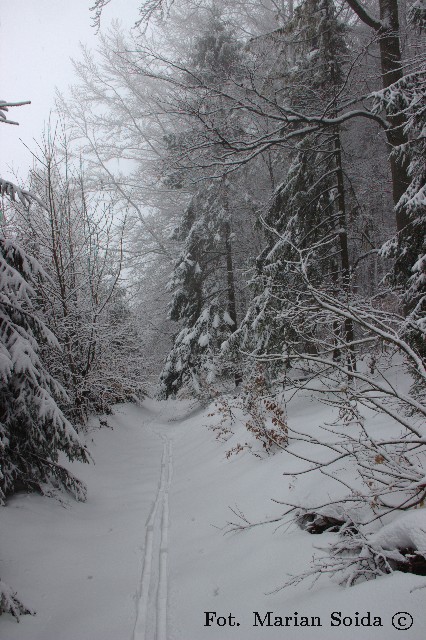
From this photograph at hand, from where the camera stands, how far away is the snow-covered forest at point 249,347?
3.82m

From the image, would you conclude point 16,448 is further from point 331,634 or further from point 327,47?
point 327,47

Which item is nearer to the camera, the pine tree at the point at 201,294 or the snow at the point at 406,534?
the snow at the point at 406,534

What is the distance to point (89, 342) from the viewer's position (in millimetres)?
10805

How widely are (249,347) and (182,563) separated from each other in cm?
617

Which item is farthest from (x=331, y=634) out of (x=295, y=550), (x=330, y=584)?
(x=295, y=550)

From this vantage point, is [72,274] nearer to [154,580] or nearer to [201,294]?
[201,294]

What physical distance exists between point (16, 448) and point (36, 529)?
4.12ft

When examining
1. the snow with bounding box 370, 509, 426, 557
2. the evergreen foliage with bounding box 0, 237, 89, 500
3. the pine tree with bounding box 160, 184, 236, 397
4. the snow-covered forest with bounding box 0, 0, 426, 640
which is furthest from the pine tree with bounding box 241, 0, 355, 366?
the pine tree with bounding box 160, 184, 236, 397

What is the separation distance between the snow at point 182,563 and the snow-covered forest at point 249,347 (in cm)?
3

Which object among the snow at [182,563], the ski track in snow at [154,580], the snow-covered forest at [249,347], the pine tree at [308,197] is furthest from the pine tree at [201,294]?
the ski track in snow at [154,580]

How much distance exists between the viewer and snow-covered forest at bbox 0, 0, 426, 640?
3816 mm

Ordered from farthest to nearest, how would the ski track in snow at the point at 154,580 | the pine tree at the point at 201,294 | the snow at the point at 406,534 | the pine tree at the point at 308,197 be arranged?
the pine tree at the point at 201,294, the pine tree at the point at 308,197, the ski track in snow at the point at 154,580, the snow at the point at 406,534

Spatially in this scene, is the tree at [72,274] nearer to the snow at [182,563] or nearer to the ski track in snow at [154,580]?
the snow at [182,563]

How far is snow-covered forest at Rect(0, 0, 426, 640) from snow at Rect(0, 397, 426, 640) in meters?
0.03
